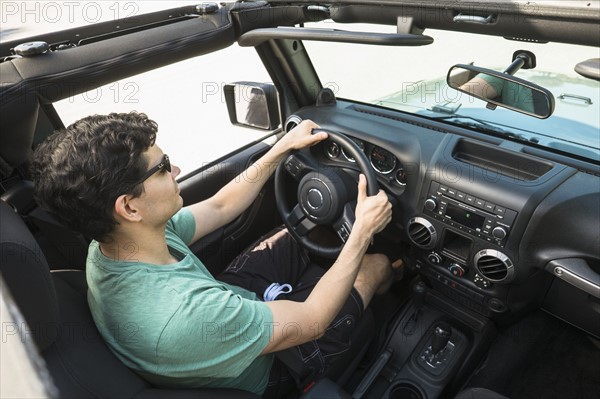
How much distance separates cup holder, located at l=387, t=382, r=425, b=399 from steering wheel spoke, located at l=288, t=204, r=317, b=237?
87 cm

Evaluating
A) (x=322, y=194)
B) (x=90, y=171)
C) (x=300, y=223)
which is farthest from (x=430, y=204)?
(x=90, y=171)

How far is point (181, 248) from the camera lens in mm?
1801

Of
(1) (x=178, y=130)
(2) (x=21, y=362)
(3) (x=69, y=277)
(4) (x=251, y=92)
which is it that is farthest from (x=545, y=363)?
(1) (x=178, y=130)

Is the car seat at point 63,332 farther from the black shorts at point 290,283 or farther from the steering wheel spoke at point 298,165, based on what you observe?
the steering wheel spoke at point 298,165

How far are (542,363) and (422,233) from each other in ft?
3.45

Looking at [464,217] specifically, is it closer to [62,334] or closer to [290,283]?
[290,283]

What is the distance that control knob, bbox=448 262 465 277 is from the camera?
2.11m

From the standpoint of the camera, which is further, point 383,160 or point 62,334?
point 383,160

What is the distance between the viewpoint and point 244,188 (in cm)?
233

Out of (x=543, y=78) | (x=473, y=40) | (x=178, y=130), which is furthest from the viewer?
(x=178, y=130)

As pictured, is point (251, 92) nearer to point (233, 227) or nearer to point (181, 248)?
point (233, 227)

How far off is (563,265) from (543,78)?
2.66 feet

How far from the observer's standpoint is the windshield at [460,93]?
1923mm

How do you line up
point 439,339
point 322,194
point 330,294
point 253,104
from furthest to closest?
1. point 253,104
2. point 439,339
3. point 322,194
4. point 330,294
